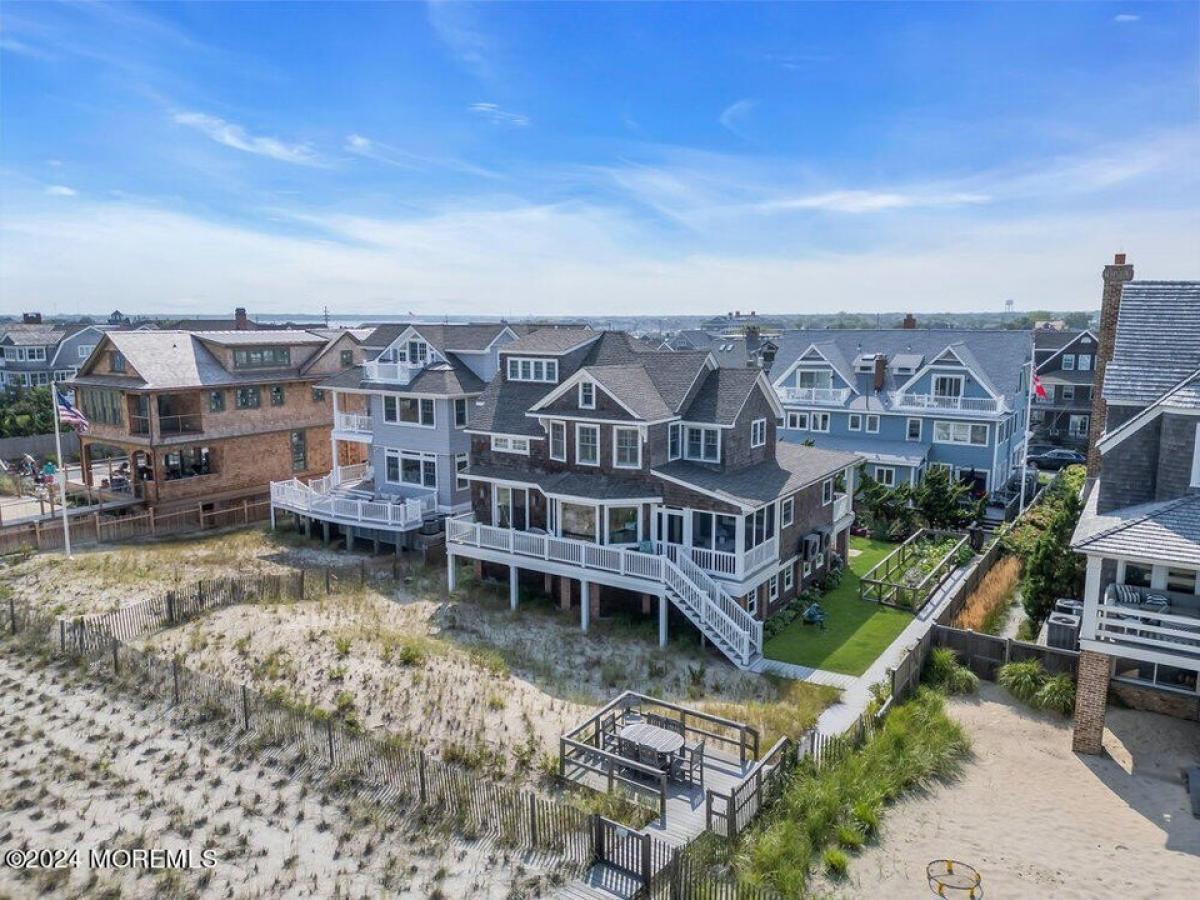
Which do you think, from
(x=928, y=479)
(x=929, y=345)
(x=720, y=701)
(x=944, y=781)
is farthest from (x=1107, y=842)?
(x=929, y=345)

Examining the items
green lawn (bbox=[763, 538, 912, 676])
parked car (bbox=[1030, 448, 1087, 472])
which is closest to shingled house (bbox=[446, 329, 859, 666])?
green lawn (bbox=[763, 538, 912, 676])

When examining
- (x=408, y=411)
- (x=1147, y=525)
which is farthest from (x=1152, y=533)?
(x=408, y=411)

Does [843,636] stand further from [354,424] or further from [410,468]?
[354,424]

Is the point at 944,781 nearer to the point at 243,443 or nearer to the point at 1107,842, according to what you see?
the point at 1107,842

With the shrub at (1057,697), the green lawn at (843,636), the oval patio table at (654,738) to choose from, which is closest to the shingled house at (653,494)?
the green lawn at (843,636)

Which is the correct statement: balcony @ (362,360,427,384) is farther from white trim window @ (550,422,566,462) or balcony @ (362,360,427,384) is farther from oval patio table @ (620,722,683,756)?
oval patio table @ (620,722,683,756)

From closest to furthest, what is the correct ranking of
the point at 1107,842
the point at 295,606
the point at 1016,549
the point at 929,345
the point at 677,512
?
1. the point at 1107,842
2. the point at 677,512
3. the point at 295,606
4. the point at 1016,549
5. the point at 929,345
